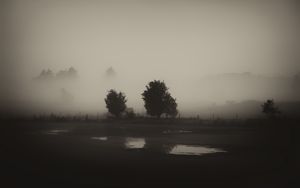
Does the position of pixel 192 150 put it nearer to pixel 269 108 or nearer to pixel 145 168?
pixel 145 168

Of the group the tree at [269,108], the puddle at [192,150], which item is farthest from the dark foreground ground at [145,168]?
the tree at [269,108]

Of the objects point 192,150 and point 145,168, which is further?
point 192,150

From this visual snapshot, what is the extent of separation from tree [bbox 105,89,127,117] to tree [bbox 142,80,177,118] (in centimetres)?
876

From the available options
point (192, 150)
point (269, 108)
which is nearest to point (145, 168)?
point (192, 150)

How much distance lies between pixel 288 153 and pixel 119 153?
11419 millimetres

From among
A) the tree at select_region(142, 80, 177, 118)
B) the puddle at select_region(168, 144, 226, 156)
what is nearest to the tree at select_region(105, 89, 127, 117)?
the tree at select_region(142, 80, 177, 118)

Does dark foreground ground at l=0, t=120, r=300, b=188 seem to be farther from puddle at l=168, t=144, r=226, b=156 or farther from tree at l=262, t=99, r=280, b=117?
tree at l=262, t=99, r=280, b=117

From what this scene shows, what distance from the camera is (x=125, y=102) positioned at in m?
82.9

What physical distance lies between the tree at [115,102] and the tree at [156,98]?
345 inches

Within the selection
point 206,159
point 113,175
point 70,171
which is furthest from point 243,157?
point 70,171

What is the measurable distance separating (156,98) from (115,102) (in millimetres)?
12701

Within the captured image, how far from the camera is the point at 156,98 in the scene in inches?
2884

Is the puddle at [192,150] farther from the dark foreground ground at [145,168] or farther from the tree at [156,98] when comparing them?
the tree at [156,98]

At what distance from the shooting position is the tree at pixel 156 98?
240 feet
